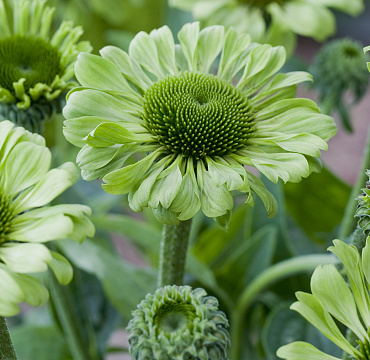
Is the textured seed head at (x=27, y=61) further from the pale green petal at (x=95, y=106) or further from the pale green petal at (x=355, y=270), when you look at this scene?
the pale green petal at (x=355, y=270)

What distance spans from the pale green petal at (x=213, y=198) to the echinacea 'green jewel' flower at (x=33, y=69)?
0.33 feet

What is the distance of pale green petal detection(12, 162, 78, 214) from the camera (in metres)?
0.25

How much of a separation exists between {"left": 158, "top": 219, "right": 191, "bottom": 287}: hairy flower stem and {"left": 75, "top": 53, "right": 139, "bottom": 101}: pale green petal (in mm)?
72

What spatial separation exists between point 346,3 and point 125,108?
27cm

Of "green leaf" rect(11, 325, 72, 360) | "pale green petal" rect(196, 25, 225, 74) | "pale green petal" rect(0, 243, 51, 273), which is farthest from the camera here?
"green leaf" rect(11, 325, 72, 360)

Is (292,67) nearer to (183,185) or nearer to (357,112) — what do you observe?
(183,185)

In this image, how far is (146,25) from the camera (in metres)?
0.79

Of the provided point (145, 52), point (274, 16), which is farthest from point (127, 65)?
point (274, 16)

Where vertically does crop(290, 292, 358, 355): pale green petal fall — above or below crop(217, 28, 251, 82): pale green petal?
below

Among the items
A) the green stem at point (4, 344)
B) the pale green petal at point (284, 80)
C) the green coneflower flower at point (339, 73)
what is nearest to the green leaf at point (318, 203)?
the green coneflower flower at point (339, 73)

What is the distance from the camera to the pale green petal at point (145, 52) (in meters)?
0.31

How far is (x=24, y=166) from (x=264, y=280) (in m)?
0.19

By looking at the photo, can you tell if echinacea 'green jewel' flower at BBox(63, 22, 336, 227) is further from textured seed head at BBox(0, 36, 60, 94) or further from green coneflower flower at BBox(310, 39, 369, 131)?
green coneflower flower at BBox(310, 39, 369, 131)

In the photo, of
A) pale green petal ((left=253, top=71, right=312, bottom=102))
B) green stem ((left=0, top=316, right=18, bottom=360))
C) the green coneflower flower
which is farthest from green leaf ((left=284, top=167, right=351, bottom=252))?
green stem ((left=0, top=316, right=18, bottom=360))
